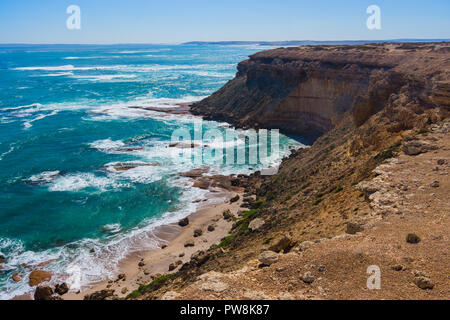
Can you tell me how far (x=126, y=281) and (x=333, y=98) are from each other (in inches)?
1404

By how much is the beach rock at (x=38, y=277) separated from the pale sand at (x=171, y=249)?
91.0 inches

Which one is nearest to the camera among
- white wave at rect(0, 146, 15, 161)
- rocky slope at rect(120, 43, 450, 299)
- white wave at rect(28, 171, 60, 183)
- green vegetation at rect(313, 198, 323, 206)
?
rocky slope at rect(120, 43, 450, 299)

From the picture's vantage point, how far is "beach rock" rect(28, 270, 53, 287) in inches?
859

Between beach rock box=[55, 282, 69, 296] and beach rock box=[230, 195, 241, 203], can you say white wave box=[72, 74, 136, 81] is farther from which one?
beach rock box=[55, 282, 69, 296]

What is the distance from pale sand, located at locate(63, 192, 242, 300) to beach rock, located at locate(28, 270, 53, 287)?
2.31 metres

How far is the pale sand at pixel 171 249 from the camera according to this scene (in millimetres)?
21453

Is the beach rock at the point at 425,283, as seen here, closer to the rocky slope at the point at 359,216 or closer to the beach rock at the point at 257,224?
the rocky slope at the point at 359,216

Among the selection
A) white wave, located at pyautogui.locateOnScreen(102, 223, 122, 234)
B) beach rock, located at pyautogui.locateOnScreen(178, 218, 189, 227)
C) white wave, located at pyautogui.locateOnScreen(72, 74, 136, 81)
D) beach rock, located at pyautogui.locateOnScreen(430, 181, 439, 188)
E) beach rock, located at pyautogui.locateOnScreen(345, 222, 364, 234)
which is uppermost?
white wave, located at pyautogui.locateOnScreen(72, 74, 136, 81)

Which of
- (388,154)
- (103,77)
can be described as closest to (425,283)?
(388,154)

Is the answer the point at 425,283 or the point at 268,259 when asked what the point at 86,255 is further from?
the point at 425,283

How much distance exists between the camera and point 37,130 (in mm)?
54688

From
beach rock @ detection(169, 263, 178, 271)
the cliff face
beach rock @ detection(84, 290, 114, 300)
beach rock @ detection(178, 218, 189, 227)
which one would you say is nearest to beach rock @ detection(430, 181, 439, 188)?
the cliff face

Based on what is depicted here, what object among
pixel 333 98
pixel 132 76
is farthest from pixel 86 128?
pixel 132 76

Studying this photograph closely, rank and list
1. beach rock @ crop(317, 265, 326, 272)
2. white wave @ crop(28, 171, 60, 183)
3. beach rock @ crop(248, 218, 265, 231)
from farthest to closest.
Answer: white wave @ crop(28, 171, 60, 183)
beach rock @ crop(248, 218, 265, 231)
beach rock @ crop(317, 265, 326, 272)
